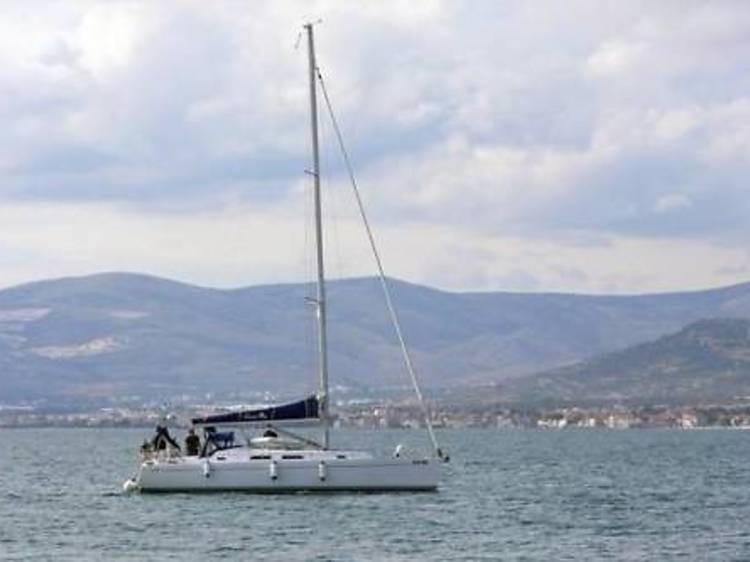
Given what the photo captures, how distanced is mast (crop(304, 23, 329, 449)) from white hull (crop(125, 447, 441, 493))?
171 centimetres

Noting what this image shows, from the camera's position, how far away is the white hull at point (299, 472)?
77.2 metres

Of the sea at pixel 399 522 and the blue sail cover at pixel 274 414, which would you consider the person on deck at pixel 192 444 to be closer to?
the blue sail cover at pixel 274 414

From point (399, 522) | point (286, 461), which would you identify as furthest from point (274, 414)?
point (399, 522)

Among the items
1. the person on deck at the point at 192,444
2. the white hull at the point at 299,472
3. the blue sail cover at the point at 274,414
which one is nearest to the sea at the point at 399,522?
the white hull at the point at 299,472

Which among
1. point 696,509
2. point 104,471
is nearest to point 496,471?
point 104,471

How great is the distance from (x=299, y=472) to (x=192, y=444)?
5.81 meters

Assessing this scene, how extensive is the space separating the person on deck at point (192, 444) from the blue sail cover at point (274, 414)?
854 mm

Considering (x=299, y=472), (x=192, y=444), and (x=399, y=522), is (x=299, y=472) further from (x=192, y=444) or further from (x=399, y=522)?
(x=399, y=522)

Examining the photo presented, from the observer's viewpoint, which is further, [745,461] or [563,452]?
[563,452]

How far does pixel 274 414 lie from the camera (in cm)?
7906

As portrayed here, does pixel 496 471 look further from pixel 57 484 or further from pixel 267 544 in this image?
pixel 267 544

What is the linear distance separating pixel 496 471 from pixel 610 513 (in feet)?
134

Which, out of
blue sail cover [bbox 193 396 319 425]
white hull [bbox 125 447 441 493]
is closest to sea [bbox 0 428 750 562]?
white hull [bbox 125 447 441 493]

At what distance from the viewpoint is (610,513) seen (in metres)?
77.1
